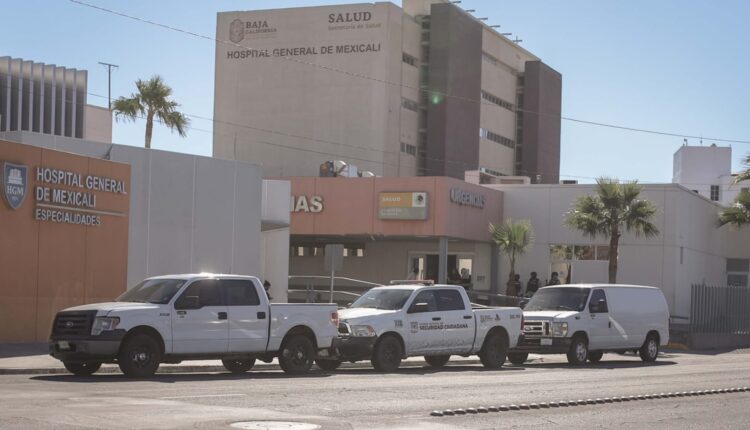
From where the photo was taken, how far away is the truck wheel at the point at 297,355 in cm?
2191

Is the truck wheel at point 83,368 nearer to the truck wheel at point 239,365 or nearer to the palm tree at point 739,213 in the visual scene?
the truck wheel at point 239,365

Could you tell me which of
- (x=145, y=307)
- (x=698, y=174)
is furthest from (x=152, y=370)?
(x=698, y=174)

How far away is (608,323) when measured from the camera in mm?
29516

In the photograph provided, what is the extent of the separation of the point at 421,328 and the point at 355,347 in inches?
75.0

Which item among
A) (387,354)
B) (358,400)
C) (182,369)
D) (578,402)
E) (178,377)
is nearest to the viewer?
(358,400)

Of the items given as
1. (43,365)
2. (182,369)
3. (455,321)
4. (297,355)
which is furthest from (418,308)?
(43,365)

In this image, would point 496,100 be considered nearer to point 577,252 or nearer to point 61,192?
point 577,252

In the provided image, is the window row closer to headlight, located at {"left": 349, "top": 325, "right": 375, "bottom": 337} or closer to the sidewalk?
the sidewalk

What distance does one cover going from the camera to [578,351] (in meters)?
28.5

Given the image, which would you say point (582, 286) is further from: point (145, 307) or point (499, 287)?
point (499, 287)

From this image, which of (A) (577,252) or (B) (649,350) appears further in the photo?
(A) (577,252)

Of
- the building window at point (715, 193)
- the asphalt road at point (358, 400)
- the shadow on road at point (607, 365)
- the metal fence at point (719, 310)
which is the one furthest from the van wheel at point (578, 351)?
the building window at point (715, 193)

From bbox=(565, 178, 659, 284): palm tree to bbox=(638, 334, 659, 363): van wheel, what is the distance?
1490 centimetres

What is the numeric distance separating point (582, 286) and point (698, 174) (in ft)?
234
